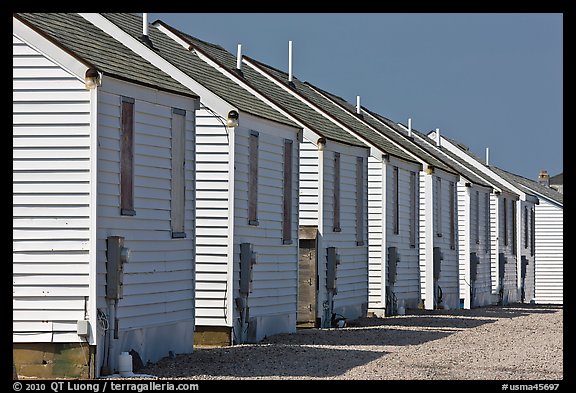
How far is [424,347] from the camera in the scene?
21.8 meters

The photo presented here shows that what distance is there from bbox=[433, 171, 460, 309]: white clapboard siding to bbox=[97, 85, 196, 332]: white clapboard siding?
20054 mm

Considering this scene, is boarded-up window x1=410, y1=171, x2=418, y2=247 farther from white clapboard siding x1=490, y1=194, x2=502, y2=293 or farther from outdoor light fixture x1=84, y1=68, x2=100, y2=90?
outdoor light fixture x1=84, y1=68, x2=100, y2=90

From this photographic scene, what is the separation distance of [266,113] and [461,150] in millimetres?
29132

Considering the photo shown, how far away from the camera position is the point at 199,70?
2547 cm

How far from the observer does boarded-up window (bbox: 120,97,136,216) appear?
688 inches

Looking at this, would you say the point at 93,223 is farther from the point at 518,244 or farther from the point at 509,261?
the point at 518,244

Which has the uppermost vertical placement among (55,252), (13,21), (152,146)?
(13,21)

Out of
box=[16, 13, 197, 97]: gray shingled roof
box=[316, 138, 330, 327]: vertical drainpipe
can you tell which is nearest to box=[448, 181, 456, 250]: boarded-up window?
box=[316, 138, 330, 327]: vertical drainpipe

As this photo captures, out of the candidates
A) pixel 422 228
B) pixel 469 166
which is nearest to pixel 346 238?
pixel 422 228

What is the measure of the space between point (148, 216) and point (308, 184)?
10051 millimetres

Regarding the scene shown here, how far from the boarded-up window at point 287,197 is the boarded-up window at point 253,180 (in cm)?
162

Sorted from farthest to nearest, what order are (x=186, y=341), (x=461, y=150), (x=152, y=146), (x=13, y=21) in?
(x=461, y=150) < (x=186, y=341) < (x=152, y=146) < (x=13, y=21)

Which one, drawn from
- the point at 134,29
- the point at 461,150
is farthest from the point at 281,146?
the point at 461,150
